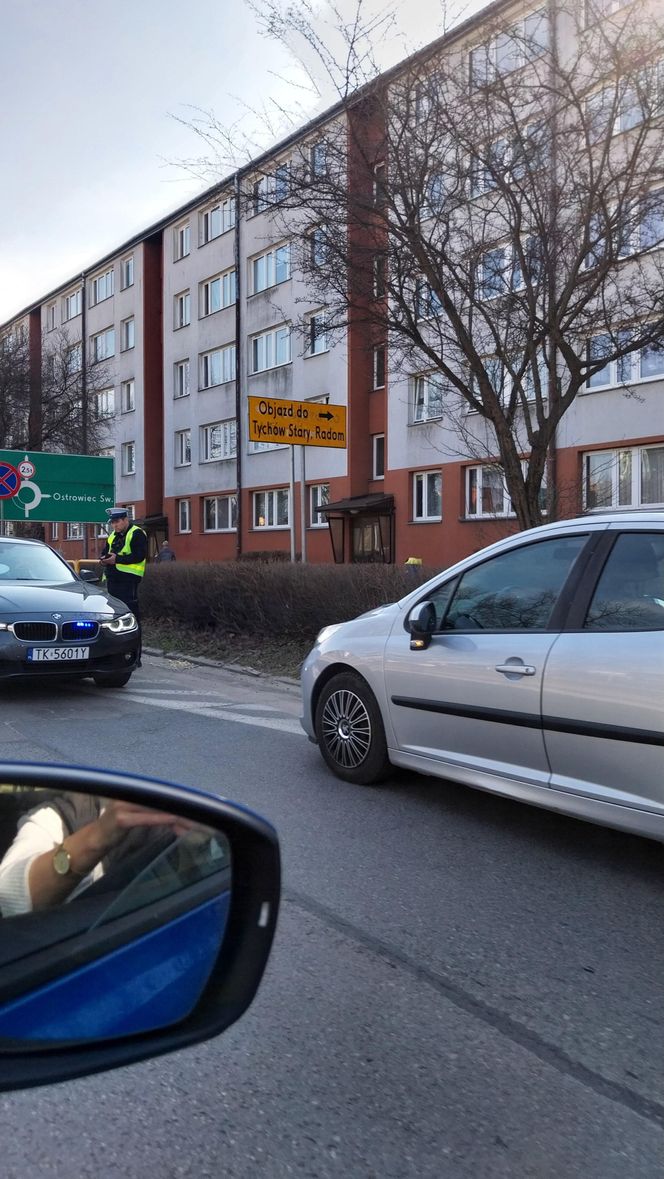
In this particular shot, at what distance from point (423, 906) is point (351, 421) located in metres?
24.5

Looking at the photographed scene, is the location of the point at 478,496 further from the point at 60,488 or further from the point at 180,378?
the point at 180,378

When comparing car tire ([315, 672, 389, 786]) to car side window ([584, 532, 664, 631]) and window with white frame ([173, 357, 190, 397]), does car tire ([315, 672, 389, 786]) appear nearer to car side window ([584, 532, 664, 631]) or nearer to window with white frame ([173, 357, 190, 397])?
car side window ([584, 532, 664, 631])

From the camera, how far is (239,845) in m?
1.43

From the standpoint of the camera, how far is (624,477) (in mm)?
20453

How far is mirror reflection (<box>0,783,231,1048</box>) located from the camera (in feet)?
4.27

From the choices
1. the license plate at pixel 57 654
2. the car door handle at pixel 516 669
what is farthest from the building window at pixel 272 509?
the car door handle at pixel 516 669

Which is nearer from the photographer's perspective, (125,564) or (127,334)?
(125,564)

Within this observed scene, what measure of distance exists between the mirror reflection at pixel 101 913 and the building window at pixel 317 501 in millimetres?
27352

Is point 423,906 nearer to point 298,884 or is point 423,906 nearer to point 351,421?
point 298,884

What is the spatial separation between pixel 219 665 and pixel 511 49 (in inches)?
306

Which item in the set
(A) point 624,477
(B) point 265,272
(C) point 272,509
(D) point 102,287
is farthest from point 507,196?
(D) point 102,287

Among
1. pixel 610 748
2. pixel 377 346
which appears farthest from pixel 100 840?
pixel 377 346

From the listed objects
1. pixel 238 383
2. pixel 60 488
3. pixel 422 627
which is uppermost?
pixel 238 383

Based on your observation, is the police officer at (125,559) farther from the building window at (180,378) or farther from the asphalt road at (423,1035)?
the building window at (180,378)
